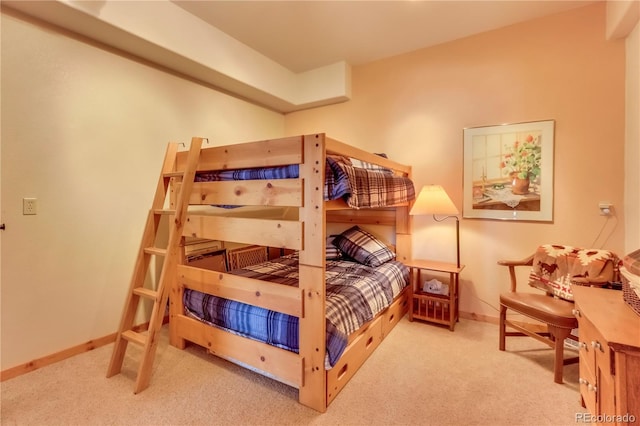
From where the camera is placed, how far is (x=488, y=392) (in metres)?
1.88

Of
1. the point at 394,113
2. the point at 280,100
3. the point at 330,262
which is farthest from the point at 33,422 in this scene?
the point at 394,113

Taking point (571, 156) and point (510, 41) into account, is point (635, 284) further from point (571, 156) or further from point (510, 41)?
point (510, 41)

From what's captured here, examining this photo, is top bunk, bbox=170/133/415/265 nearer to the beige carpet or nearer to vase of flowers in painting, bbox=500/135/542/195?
the beige carpet

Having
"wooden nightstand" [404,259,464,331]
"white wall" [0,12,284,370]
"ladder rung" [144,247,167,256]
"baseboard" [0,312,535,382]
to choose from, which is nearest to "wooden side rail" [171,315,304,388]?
"ladder rung" [144,247,167,256]

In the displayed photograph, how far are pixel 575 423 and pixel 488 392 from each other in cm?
42

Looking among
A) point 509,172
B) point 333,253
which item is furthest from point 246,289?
point 509,172

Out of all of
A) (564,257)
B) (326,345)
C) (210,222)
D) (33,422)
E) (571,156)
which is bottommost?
(33,422)

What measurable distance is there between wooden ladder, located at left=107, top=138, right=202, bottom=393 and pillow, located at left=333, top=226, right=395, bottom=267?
170 cm

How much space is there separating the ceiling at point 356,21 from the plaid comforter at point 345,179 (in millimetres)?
1429

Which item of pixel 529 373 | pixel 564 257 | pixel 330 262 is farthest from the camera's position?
pixel 330 262

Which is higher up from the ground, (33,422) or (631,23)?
(631,23)

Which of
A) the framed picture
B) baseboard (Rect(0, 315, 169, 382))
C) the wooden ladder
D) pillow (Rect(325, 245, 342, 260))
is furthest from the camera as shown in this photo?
pillow (Rect(325, 245, 342, 260))

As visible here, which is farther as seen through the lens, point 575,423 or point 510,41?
point 510,41

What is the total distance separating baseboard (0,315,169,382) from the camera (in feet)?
6.63
